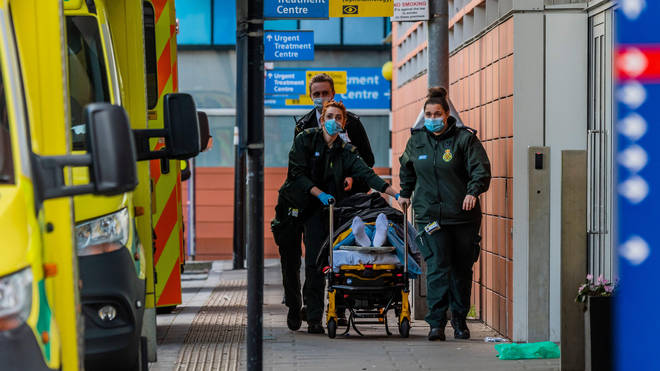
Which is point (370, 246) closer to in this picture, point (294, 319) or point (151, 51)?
point (294, 319)

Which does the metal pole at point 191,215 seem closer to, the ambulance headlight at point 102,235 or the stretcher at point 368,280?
the stretcher at point 368,280

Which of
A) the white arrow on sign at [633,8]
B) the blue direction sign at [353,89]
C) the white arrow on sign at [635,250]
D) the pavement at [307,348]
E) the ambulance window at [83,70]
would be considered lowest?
the pavement at [307,348]

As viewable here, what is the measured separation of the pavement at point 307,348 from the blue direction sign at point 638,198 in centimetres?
641

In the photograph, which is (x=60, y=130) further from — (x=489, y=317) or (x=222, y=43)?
(x=222, y=43)

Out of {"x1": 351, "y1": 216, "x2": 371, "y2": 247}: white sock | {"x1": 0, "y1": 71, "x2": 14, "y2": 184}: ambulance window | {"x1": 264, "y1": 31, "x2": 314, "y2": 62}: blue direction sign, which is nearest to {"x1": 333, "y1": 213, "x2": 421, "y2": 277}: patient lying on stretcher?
{"x1": 351, "y1": 216, "x2": 371, "y2": 247}: white sock

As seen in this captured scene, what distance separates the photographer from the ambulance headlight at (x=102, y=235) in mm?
4684

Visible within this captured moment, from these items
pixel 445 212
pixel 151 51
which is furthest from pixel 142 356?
pixel 151 51

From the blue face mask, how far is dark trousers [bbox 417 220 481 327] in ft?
2.58

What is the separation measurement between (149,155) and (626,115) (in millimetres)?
4874

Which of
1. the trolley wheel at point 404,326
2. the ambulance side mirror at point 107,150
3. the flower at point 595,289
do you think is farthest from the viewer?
the trolley wheel at point 404,326

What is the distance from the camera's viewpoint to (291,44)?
57.9 ft

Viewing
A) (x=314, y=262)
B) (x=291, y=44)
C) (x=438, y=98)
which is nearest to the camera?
(x=438, y=98)

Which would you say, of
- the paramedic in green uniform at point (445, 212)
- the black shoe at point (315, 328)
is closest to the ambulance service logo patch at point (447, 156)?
the paramedic in green uniform at point (445, 212)

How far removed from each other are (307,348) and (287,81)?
12.6 meters
